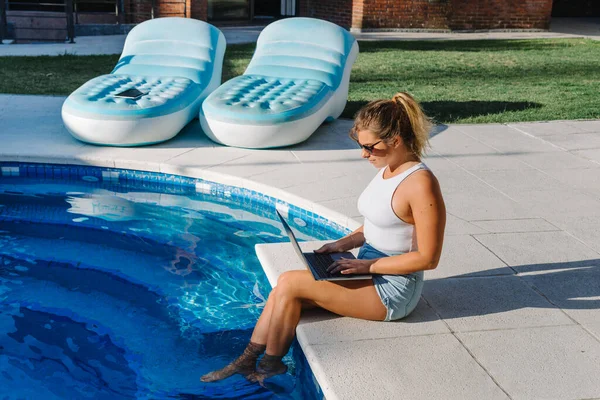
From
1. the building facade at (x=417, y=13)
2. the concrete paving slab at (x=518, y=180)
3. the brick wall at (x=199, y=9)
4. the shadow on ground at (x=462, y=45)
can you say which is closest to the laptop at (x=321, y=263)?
the concrete paving slab at (x=518, y=180)

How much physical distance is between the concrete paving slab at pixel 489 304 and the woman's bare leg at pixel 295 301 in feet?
1.57

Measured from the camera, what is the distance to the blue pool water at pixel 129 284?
3.63 meters

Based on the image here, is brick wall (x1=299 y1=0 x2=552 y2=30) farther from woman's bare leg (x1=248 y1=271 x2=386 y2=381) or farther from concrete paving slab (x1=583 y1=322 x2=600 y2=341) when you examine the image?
woman's bare leg (x1=248 y1=271 x2=386 y2=381)

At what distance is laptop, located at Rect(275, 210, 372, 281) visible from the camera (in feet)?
10.7

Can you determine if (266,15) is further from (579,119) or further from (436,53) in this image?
(579,119)

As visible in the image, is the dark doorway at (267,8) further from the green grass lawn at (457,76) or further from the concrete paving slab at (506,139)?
the concrete paving slab at (506,139)

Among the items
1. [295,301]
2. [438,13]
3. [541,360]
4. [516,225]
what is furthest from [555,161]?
[438,13]

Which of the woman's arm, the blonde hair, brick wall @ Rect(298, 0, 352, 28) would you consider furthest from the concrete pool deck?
brick wall @ Rect(298, 0, 352, 28)

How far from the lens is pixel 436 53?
13.5m

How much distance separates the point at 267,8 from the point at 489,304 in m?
15.6

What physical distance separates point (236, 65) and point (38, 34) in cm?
498

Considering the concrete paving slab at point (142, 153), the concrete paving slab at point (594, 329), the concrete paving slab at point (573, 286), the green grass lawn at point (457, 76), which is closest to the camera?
the concrete paving slab at point (594, 329)

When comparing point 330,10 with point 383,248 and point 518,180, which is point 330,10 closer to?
point 518,180

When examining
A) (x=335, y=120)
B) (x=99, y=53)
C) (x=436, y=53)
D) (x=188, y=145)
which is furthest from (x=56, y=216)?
(x=436, y=53)
